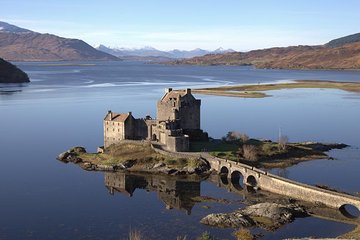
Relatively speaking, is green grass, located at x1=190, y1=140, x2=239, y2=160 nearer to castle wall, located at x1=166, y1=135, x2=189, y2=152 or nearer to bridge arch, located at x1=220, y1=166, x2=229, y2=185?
castle wall, located at x1=166, y1=135, x2=189, y2=152

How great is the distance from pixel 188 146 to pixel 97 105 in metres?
81.7

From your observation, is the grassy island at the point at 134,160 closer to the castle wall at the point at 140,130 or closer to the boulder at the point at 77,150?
the boulder at the point at 77,150

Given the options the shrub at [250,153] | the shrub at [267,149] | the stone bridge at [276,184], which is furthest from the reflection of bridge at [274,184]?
the shrub at [267,149]

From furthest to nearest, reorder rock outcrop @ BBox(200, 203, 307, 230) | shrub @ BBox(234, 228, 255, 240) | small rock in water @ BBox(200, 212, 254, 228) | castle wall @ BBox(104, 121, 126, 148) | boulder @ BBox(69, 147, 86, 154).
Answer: castle wall @ BBox(104, 121, 126, 148)
boulder @ BBox(69, 147, 86, 154)
rock outcrop @ BBox(200, 203, 307, 230)
small rock in water @ BBox(200, 212, 254, 228)
shrub @ BBox(234, 228, 255, 240)

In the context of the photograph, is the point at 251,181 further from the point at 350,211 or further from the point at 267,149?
the point at 350,211

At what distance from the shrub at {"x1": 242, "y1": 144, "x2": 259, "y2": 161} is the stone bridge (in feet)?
17.9

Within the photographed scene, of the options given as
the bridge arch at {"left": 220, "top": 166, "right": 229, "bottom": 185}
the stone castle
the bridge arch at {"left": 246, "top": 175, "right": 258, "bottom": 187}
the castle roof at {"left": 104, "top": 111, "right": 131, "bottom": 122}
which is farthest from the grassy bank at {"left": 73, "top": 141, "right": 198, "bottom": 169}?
the bridge arch at {"left": 246, "top": 175, "right": 258, "bottom": 187}

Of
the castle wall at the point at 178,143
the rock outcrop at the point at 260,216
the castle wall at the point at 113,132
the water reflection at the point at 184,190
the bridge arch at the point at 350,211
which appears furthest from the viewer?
the castle wall at the point at 113,132

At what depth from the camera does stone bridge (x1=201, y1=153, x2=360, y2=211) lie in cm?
6619

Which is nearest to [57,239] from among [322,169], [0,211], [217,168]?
[0,211]

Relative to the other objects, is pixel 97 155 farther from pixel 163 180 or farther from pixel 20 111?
pixel 20 111

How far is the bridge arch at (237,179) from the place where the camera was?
81.4 metres

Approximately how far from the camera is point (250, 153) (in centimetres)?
9150

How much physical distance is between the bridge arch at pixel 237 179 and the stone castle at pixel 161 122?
14.5 m
